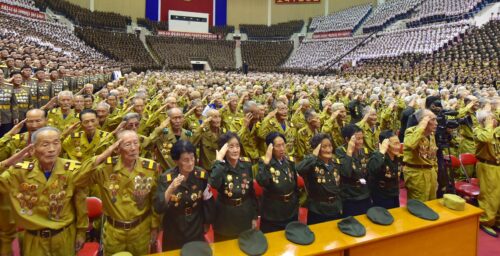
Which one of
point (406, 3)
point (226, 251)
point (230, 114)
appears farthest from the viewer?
point (406, 3)

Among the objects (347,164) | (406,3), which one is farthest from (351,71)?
(347,164)

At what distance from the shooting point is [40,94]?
7184 mm

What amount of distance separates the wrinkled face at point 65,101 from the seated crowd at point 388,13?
993 inches

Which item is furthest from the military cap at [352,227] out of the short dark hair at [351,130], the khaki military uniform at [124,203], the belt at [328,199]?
the khaki military uniform at [124,203]

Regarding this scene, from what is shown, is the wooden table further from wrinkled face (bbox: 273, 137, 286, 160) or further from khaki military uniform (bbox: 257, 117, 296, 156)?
khaki military uniform (bbox: 257, 117, 296, 156)

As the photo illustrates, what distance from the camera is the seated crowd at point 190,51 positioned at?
93.6 ft

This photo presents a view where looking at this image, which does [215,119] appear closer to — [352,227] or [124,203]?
[124,203]

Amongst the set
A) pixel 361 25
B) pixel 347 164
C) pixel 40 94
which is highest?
pixel 361 25

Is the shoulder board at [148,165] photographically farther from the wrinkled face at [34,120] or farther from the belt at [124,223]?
the wrinkled face at [34,120]

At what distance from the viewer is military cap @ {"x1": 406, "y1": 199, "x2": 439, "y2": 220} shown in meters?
2.64

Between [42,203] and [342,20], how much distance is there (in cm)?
3154

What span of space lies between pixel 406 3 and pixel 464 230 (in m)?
27.6

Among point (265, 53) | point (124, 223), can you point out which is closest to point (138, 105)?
point (124, 223)

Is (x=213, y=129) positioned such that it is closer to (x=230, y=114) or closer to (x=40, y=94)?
(x=230, y=114)
